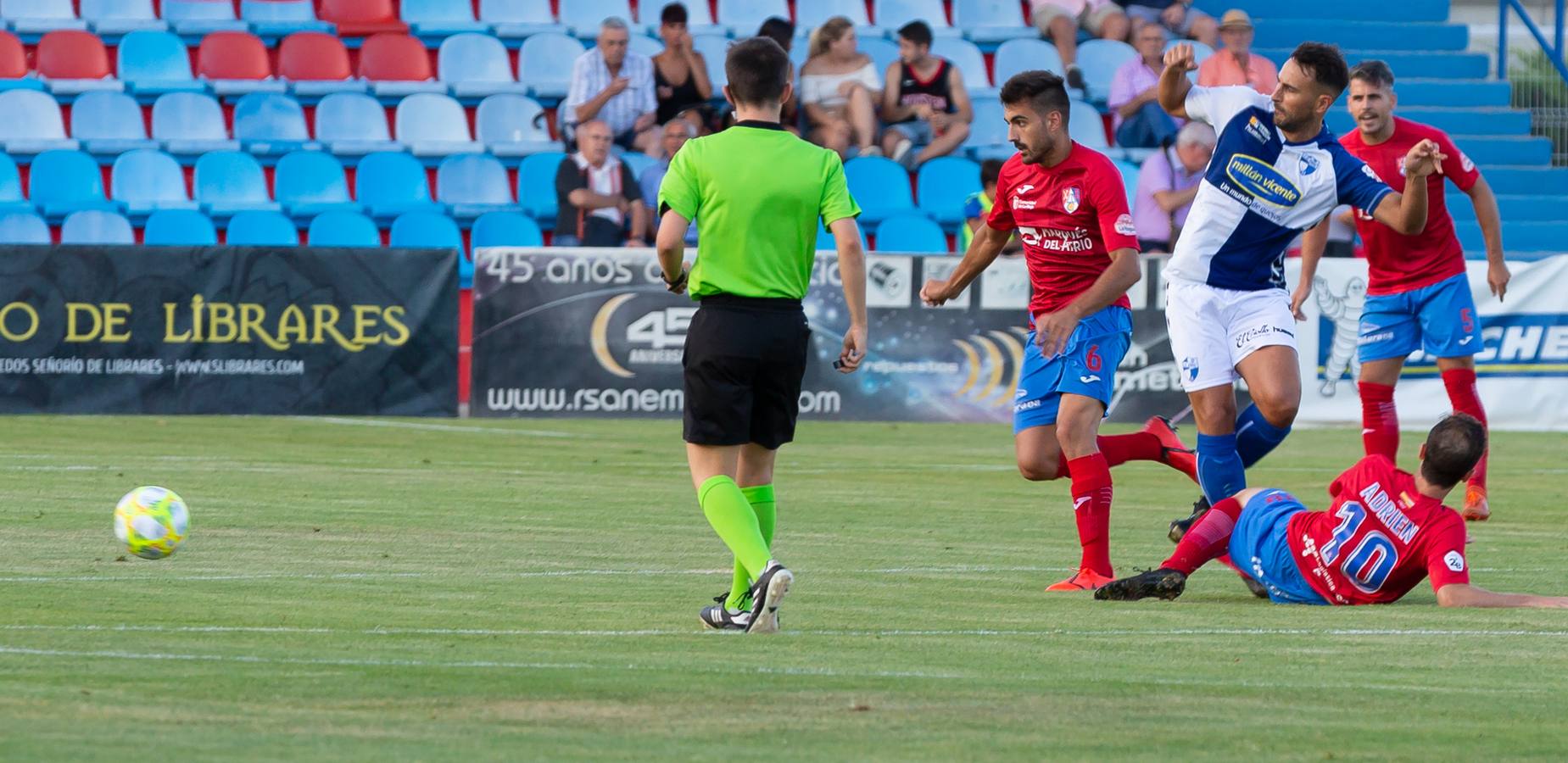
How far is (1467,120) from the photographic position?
2350 centimetres

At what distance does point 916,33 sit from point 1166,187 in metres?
2.93

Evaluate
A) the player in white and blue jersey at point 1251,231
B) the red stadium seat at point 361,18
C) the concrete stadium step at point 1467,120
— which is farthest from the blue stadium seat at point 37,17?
the player in white and blue jersey at point 1251,231

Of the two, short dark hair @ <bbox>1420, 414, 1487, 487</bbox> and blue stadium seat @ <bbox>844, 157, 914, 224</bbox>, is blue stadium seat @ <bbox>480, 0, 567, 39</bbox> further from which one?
short dark hair @ <bbox>1420, 414, 1487, 487</bbox>

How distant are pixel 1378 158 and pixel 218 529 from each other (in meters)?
5.97

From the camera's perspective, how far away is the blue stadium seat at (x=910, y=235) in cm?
1991

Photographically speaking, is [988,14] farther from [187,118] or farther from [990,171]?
[187,118]

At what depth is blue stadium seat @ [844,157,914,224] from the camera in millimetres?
20281

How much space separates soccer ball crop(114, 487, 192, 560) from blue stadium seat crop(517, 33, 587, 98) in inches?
525

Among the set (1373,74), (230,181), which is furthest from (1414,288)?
(230,181)

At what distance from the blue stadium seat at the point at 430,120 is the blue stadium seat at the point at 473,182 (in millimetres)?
446

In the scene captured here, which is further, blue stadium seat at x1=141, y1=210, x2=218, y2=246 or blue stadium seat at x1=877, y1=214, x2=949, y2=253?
blue stadium seat at x1=877, y1=214, x2=949, y2=253

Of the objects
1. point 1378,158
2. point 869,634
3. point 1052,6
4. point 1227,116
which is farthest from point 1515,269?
point 869,634

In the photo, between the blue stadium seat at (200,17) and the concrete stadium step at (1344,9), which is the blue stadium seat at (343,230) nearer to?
the blue stadium seat at (200,17)

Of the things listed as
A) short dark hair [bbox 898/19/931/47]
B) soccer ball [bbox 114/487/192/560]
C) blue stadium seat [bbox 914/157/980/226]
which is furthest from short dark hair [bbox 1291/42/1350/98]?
blue stadium seat [bbox 914/157/980/226]
